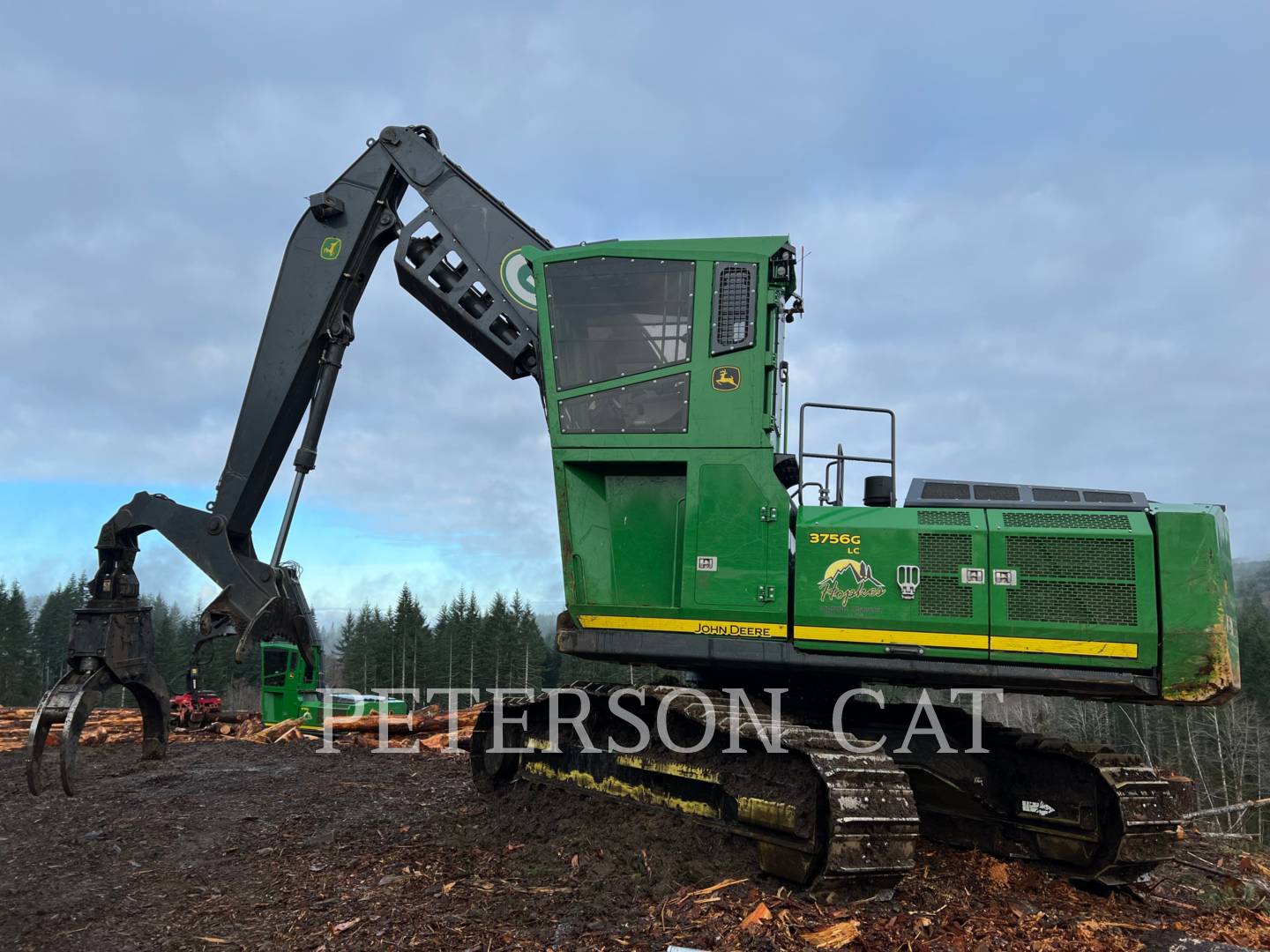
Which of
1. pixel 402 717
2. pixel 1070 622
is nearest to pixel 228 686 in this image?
pixel 402 717

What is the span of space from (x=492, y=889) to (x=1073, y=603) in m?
4.14

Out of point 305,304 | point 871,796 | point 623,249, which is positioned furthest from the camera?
point 305,304

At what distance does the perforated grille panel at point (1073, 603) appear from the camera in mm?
5883

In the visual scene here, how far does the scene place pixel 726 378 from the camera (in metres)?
6.51

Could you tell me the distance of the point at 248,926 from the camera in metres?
5.44

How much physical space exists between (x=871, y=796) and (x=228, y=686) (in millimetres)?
72222

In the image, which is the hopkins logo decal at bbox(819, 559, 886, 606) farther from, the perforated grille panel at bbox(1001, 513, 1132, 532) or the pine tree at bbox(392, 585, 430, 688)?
the pine tree at bbox(392, 585, 430, 688)

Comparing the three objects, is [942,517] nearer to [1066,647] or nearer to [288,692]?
[1066,647]

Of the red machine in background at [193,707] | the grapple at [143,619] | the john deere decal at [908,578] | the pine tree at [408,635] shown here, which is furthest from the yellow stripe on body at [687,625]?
the pine tree at [408,635]

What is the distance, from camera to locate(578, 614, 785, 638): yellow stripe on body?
6.22 m

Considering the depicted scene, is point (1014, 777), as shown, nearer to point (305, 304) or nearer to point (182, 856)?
point (182, 856)

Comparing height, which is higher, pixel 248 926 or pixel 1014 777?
pixel 1014 777

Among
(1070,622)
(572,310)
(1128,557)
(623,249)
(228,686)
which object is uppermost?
(623,249)

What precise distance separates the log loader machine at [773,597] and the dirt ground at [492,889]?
315mm
